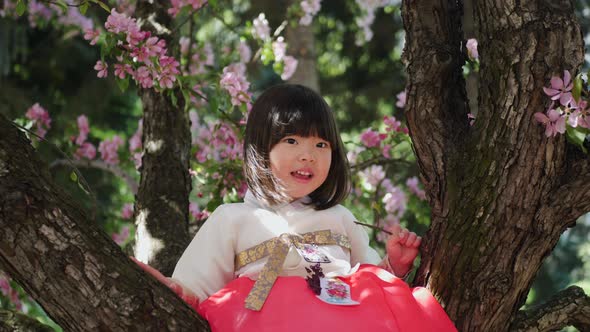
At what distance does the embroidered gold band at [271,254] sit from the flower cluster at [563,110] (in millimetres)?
668

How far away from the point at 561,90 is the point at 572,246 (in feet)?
24.2

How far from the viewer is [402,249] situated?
209 cm

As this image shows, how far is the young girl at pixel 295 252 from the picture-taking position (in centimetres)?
174

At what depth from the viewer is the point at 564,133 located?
1.77m

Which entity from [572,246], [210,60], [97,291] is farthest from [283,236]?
[572,246]

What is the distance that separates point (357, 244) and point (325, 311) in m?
0.56

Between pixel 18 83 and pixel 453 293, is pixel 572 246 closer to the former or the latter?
pixel 18 83

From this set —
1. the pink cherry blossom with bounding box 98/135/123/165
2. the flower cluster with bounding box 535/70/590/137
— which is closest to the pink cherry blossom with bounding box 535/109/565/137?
the flower cluster with bounding box 535/70/590/137

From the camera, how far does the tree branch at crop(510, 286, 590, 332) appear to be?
6.63ft

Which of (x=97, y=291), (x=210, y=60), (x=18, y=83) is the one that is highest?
(x=18, y=83)

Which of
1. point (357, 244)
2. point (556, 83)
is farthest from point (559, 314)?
point (556, 83)

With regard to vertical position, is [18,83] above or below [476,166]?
above

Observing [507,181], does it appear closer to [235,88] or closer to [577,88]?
[577,88]

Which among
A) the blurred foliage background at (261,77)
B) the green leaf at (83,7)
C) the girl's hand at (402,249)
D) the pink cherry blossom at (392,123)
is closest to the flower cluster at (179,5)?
the green leaf at (83,7)
